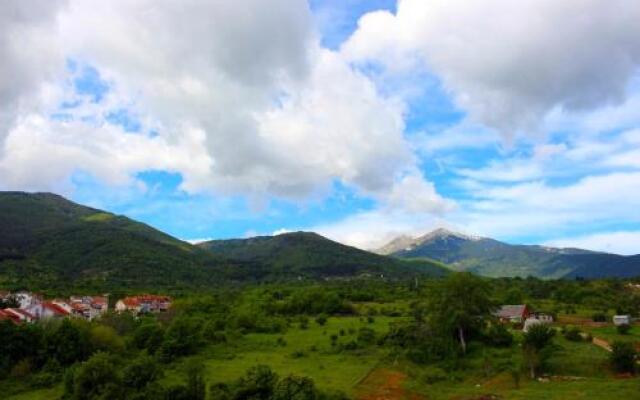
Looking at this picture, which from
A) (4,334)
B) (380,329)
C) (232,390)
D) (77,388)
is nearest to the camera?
(232,390)

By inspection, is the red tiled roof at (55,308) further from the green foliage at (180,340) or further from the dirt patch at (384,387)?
the dirt patch at (384,387)

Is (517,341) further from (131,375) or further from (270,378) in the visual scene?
(131,375)

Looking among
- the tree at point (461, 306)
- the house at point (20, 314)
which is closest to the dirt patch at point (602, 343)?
the tree at point (461, 306)

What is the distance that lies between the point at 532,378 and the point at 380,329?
27.4 m

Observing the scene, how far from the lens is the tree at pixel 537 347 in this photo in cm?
5134

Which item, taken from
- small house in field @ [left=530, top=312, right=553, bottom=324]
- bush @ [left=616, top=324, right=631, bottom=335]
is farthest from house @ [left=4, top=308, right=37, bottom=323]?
bush @ [left=616, top=324, right=631, bottom=335]

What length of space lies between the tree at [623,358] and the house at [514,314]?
93.7 ft

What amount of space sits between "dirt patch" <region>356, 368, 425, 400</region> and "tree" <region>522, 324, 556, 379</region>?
1074cm

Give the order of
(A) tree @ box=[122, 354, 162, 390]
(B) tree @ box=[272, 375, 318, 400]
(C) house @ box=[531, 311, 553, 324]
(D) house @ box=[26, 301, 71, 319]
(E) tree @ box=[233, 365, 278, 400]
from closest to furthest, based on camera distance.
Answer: (B) tree @ box=[272, 375, 318, 400]
(E) tree @ box=[233, 365, 278, 400]
(A) tree @ box=[122, 354, 162, 390]
(C) house @ box=[531, 311, 553, 324]
(D) house @ box=[26, 301, 71, 319]

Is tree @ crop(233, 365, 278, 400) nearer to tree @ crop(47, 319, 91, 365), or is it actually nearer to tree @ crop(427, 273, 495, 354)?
tree @ crop(427, 273, 495, 354)

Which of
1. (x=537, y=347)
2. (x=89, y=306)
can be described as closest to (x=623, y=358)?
(x=537, y=347)

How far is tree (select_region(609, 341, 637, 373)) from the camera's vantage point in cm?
4928

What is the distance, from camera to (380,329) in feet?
248

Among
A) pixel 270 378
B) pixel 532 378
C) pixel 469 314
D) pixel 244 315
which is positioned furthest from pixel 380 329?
pixel 270 378
